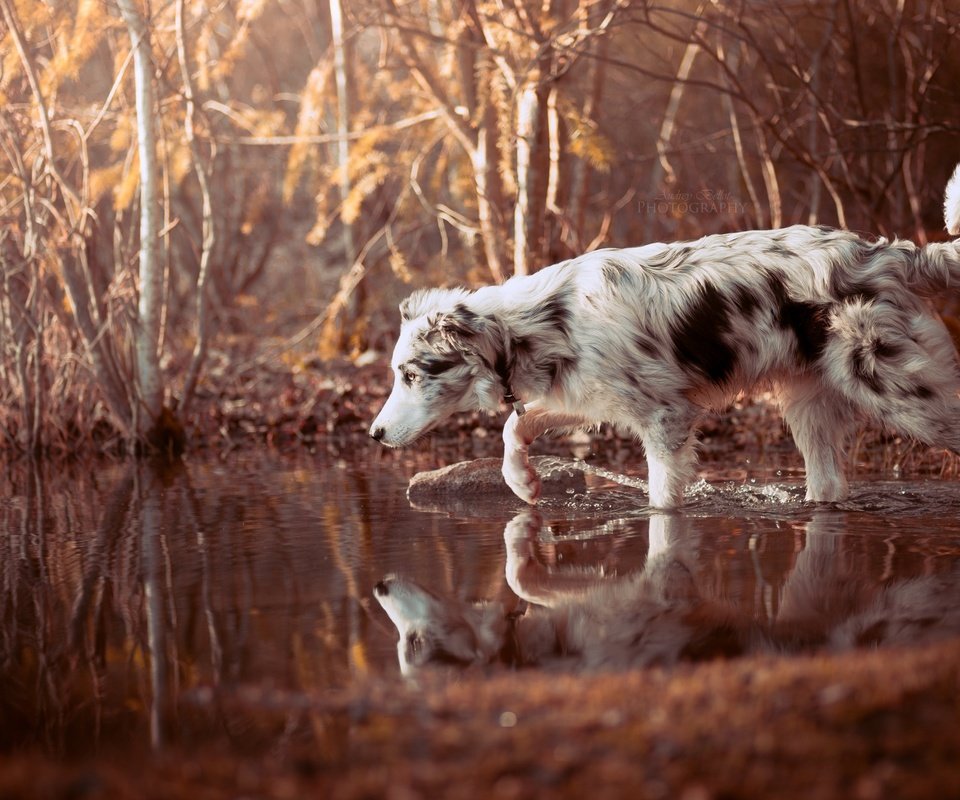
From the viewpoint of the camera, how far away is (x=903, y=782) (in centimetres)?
262

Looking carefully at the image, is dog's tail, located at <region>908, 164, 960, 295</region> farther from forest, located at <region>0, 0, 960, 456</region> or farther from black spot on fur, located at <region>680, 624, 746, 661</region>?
black spot on fur, located at <region>680, 624, 746, 661</region>

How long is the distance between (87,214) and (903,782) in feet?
28.0

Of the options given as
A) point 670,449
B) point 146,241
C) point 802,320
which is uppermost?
point 146,241

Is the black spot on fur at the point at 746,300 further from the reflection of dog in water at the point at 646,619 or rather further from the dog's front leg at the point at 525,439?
the reflection of dog in water at the point at 646,619

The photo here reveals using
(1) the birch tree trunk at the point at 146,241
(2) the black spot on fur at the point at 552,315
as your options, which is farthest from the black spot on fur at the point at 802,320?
(1) the birch tree trunk at the point at 146,241

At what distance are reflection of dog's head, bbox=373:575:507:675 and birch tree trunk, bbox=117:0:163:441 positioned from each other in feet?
18.7

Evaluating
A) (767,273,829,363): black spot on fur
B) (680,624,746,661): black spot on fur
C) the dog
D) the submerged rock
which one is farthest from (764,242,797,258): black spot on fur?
(680,624,746,661): black spot on fur

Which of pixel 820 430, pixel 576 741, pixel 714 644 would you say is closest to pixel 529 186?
pixel 820 430

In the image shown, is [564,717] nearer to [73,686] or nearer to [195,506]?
[73,686]

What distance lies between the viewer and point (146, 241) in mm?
9812

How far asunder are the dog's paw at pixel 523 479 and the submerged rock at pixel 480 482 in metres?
0.75

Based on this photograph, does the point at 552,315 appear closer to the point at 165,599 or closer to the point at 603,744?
the point at 165,599

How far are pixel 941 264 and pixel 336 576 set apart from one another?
11.6 feet

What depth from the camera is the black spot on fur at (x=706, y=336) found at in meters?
6.26
